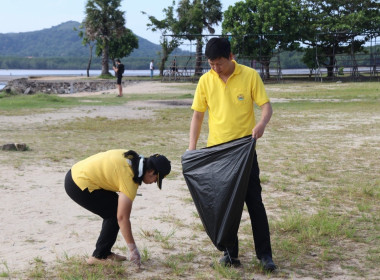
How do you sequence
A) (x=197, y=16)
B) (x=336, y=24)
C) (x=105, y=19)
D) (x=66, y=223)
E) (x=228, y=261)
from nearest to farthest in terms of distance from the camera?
(x=228, y=261), (x=66, y=223), (x=336, y=24), (x=197, y=16), (x=105, y=19)

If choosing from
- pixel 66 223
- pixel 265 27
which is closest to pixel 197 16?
pixel 265 27

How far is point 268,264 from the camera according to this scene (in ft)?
14.3

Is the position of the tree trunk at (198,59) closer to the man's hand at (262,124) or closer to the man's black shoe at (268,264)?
the man's hand at (262,124)

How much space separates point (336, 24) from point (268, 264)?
1599 inches

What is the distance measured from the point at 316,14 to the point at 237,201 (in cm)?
4355

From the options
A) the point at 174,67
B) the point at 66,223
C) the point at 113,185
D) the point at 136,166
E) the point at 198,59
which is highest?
the point at 198,59

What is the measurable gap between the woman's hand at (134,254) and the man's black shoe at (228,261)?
0.62 meters

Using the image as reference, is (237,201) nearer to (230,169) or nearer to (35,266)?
(230,169)

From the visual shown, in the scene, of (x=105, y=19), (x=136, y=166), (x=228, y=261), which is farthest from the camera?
(x=105, y=19)

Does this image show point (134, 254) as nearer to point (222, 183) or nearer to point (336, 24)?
point (222, 183)

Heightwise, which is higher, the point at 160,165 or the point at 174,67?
the point at 174,67

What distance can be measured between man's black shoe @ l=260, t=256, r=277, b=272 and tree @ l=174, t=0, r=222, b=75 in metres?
44.2

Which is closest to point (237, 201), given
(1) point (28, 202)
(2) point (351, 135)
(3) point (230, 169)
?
(3) point (230, 169)

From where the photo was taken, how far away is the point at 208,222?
438 cm
